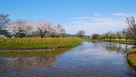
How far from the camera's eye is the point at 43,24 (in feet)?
207

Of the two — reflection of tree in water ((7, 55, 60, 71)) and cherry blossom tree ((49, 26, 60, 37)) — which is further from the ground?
cherry blossom tree ((49, 26, 60, 37))

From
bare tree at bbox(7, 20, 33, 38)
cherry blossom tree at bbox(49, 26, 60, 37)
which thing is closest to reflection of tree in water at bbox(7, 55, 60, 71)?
bare tree at bbox(7, 20, 33, 38)

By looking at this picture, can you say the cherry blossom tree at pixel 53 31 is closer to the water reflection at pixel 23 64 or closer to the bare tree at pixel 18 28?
the bare tree at pixel 18 28

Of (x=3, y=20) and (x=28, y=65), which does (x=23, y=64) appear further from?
(x=3, y=20)

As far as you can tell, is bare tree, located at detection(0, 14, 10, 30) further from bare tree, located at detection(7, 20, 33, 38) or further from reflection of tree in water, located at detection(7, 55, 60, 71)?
reflection of tree in water, located at detection(7, 55, 60, 71)

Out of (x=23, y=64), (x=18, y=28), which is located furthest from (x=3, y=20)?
(x=23, y=64)

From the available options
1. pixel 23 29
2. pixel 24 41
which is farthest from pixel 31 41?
pixel 23 29

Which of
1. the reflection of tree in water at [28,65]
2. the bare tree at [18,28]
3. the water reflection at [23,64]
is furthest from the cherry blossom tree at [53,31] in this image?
the reflection of tree in water at [28,65]

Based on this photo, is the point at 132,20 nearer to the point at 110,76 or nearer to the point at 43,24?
the point at 110,76

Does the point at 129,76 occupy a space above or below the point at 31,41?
below

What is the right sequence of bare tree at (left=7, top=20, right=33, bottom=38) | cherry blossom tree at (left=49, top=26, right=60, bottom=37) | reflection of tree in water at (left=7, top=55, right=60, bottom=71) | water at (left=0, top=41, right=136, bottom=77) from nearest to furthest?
1. water at (left=0, top=41, right=136, bottom=77)
2. reflection of tree in water at (left=7, top=55, right=60, bottom=71)
3. bare tree at (left=7, top=20, right=33, bottom=38)
4. cherry blossom tree at (left=49, top=26, right=60, bottom=37)

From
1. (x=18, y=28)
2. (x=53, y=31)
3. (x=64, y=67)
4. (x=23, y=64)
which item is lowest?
(x=64, y=67)

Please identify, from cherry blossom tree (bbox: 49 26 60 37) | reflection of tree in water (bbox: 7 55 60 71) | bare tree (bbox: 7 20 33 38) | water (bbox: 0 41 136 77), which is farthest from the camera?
cherry blossom tree (bbox: 49 26 60 37)

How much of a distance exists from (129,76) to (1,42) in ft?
140
